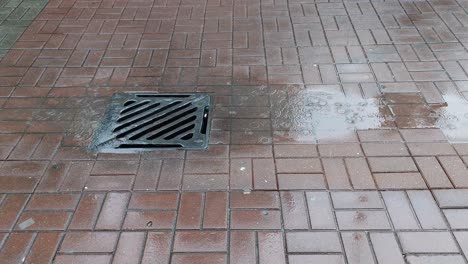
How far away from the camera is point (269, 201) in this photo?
249 centimetres

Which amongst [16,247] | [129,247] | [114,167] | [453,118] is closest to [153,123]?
[114,167]

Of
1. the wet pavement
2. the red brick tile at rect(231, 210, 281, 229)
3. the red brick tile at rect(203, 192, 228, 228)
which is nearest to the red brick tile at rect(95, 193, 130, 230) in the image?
the wet pavement

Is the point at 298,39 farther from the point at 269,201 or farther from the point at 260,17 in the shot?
the point at 269,201

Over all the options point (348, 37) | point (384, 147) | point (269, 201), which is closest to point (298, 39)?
point (348, 37)

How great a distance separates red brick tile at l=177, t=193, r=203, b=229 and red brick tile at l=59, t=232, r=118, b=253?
354 mm

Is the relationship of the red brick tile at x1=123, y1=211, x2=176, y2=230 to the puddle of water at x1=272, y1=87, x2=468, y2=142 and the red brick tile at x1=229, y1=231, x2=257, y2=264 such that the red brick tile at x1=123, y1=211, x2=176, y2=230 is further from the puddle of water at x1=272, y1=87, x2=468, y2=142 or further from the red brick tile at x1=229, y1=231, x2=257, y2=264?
the puddle of water at x1=272, y1=87, x2=468, y2=142

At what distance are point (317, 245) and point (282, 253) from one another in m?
0.19

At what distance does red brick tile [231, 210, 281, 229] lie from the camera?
236 cm

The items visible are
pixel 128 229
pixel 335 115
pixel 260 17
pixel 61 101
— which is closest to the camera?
pixel 128 229

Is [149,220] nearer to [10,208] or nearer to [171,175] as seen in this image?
[171,175]

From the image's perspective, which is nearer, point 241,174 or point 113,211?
point 113,211

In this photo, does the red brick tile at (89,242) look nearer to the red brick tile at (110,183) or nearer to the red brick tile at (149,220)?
the red brick tile at (149,220)

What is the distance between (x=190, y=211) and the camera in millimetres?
2447

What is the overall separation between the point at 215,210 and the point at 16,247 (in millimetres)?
1040
